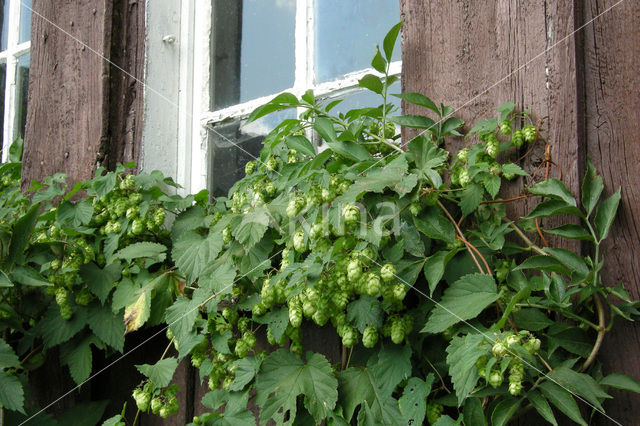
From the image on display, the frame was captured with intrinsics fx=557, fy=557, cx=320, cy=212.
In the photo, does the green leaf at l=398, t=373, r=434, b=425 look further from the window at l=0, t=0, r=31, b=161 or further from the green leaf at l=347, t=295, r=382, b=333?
the window at l=0, t=0, r=31, b=161

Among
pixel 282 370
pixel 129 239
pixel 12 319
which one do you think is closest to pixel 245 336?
pixel 282 370

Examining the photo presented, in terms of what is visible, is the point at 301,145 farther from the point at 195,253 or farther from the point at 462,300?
the point at 462,300

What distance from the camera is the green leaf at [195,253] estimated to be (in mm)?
1571

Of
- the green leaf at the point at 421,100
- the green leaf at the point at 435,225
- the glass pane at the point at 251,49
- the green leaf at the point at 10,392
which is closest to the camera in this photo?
the green leaf at the point at 435,225

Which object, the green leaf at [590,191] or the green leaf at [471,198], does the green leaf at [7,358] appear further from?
the green leaf at [590,191]

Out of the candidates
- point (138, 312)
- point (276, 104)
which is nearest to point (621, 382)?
point (276, 104)

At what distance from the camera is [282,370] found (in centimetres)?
139

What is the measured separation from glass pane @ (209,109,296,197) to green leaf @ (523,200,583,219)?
41.4 inches

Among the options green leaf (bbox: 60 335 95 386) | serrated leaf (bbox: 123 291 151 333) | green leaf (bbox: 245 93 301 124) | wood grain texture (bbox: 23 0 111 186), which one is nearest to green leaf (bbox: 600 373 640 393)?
green leaf (bbox: 245 93 301 124)

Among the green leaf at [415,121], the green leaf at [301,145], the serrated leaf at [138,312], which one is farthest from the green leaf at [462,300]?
the serrated leaf at [138,312]

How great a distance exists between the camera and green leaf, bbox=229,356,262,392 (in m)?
1.45

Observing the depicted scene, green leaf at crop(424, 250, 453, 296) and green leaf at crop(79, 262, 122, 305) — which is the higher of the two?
green leaf at crop(424, 250, 453, 296)

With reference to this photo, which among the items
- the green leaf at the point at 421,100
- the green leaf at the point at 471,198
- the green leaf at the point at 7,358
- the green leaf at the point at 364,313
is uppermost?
the green leaf at the point at 421,100

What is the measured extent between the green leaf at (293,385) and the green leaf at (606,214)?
679 mm
